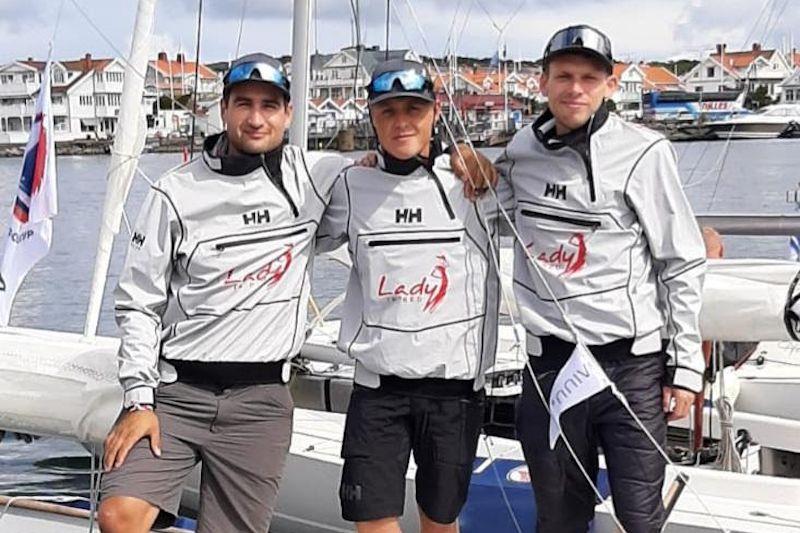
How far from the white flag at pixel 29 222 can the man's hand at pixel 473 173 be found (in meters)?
4.62

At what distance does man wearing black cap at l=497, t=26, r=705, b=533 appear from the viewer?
3635mm

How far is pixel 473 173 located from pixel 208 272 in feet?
2.94

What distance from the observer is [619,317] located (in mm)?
3652

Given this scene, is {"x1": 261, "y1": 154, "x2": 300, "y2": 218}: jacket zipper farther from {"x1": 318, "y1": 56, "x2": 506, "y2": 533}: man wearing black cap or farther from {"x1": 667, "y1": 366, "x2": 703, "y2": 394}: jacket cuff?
{"x1": 667, "y1": 366, "x2": 703, "y2": 394}: jacket cuff

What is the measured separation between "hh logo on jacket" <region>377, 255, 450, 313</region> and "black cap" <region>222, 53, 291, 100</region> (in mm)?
713

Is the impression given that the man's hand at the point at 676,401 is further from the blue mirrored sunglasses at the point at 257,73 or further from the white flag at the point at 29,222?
the white flag at the point at 29,222

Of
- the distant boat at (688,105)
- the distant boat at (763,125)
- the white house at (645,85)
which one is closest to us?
the distant boat at (763,125)

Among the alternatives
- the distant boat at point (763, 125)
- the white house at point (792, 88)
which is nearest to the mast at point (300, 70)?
the white house at point (792, 88)

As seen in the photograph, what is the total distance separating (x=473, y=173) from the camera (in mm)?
3840

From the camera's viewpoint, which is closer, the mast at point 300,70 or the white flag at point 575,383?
the white flag at point 575,383

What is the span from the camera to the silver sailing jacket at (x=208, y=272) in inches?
148

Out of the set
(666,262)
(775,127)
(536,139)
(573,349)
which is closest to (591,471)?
(573,349)

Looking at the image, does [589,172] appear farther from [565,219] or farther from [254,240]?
[254,240]

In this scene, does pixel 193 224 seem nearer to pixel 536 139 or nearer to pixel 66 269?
pixel 536 139
